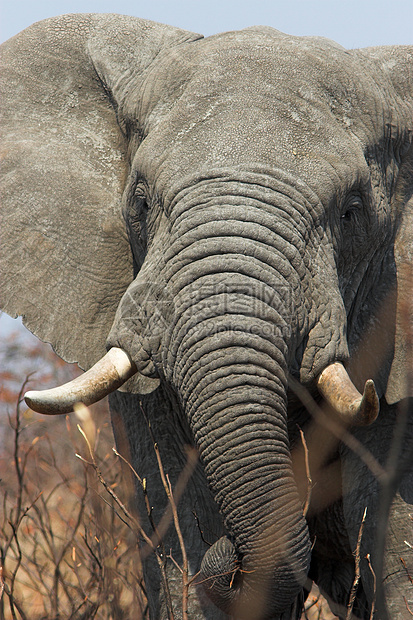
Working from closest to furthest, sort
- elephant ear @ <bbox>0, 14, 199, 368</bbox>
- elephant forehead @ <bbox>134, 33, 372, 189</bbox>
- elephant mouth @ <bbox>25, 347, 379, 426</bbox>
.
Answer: elephant mouth @ <bbox>25, 347, 379, 426</bbox>, elephant forehead @ <bbox>134, 33, 372, 189</bbox>, elephant ear @ <bbox>0, 14, 199, 368</bbox>

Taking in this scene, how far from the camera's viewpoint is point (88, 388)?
8.90ft

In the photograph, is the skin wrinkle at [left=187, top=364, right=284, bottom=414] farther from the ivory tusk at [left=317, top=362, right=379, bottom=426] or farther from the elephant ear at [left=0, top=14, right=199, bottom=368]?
the elephant ear at [left=0, top=14, right=199, bottom=368]

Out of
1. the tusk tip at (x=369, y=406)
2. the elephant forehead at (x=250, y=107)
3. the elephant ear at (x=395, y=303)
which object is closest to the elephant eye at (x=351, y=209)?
the elephant forehead at (x=250, y=107)

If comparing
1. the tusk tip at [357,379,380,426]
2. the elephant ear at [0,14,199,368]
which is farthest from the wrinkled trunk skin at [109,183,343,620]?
the elephant ear at [0,14,199,368]

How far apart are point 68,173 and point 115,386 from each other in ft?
3.53

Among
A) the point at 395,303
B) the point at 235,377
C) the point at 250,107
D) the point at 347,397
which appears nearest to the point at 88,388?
the point at 235,377

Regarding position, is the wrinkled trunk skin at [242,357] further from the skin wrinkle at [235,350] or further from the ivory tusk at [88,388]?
the ivory tusk at [88,388]

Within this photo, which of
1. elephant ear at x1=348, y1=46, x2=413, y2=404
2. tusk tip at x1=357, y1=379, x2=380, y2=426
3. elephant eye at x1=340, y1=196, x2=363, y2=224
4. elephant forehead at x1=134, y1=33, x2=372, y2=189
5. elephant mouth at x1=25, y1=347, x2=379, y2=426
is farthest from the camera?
elephant ear at x1=348, y1=46, x2=413, y2=404

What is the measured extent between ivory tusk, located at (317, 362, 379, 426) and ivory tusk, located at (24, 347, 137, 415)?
666mm

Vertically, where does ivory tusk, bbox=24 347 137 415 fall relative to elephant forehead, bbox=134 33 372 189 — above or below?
below

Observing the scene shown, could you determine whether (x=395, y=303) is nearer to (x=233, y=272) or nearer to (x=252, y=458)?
(x=233, y=272)

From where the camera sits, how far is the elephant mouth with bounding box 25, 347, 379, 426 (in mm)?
2438

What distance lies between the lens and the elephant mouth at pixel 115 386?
2438 mm

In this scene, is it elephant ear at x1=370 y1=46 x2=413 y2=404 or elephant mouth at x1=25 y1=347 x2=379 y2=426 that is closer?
elephant mouth at x1=25 y1=347 x2=379 y2=426
